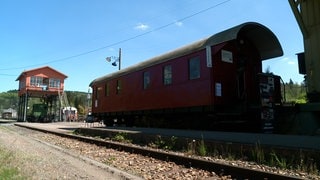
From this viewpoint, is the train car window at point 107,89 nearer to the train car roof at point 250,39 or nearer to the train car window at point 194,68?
the train car roof at point 250,39

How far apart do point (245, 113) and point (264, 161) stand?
5219 millimetres

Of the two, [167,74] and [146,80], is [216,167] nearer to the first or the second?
[167,74]

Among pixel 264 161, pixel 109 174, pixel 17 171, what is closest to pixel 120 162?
pixel 109 174

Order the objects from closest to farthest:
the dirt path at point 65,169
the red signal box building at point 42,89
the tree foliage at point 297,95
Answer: the dirt path at point 65,169 < the tree foliage at point 297,95 < the red signal box building at point 42,89

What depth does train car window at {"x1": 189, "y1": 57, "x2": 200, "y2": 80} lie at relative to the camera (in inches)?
529

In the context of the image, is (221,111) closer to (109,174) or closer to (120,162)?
(120,162)

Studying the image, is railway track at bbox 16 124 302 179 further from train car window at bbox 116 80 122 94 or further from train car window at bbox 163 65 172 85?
train car window at bbox 116 80 122 94

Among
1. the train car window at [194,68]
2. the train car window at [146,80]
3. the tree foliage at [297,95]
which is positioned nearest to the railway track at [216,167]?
the train car window at [194,68]

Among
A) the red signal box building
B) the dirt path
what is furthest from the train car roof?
the red signal box building

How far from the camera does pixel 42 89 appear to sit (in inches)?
1961

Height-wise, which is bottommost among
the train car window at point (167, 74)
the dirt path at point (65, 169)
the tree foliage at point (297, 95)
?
the dirt path at point (65, 169)

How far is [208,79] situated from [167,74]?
2.99m

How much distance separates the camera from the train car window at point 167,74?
15180mm

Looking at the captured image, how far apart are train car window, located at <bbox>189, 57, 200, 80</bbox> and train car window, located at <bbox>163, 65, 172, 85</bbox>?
59.4 inches
